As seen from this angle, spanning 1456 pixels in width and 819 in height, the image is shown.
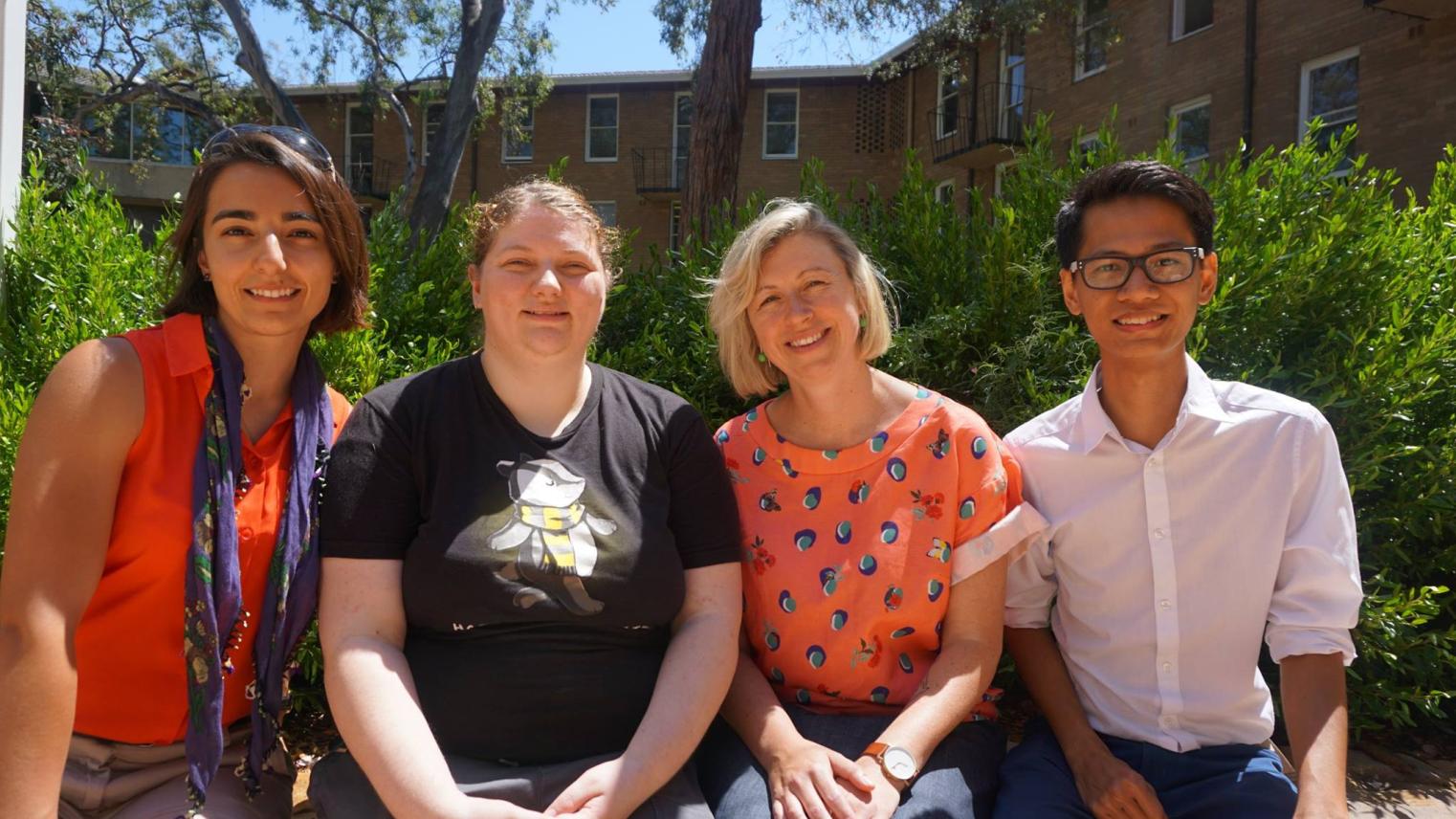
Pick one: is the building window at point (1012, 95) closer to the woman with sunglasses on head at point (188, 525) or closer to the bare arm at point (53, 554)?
the woman with sunglasses on head at point (188, 525)

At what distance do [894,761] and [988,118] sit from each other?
20.5m

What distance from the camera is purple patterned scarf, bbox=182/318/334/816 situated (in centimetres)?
203

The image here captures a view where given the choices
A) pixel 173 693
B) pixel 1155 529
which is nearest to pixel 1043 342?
pixel 1155 529

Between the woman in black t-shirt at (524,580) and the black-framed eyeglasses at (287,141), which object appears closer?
the woman in black t-shirt at (524,580)

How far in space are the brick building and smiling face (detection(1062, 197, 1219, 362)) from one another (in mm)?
1421

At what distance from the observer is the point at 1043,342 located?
3535mm

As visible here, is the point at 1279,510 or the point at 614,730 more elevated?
the point at 1279,510

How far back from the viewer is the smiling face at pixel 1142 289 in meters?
2.38

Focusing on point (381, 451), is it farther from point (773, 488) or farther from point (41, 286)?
point (41, 286)

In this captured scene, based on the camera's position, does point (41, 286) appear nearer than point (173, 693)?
No

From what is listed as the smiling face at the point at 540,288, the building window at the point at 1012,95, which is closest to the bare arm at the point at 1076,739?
the smiling face at the point at 540,288

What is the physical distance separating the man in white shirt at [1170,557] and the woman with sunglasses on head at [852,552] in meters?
0.18

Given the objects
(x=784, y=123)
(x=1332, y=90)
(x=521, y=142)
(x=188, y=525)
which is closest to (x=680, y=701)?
(x=188, y=525)

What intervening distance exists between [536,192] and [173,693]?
140 centimetres
